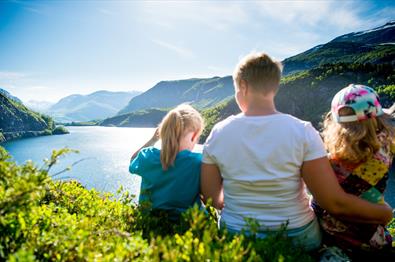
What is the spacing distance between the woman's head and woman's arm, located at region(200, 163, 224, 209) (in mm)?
1342

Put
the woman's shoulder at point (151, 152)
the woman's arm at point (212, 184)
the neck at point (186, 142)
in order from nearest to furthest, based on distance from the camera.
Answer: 1. the woman's arm at point (212, 184)
2. the neck at point (186, 142)
3. the woman's shoulder at point (151, 152)

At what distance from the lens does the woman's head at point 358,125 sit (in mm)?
3338

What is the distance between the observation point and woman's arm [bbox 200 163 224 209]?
3.73m

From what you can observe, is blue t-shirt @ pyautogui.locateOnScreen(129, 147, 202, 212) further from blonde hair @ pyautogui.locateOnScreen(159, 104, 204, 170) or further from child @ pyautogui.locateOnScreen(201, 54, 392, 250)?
child @ pyautogui.locateOnScreen(201, 54, 392, 250)

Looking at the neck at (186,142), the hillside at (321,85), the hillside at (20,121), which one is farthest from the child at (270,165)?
the hillside at (20,121)

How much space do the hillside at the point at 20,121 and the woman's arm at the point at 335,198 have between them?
182380 millimetres

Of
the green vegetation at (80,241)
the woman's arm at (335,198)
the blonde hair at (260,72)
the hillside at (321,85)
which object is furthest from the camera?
the hillside at (321,85)

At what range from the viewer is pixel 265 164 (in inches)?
128

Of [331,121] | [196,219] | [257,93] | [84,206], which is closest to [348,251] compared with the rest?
[331,121]

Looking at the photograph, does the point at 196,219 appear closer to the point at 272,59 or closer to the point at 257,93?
the point at 257,93

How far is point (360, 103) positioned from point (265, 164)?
1.21m

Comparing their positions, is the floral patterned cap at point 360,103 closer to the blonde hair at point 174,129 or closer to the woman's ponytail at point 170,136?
the blonde hair at point 174,129

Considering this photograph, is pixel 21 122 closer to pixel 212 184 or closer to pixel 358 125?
pixel 212 184

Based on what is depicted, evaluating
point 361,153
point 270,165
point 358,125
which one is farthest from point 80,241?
point 358,125
